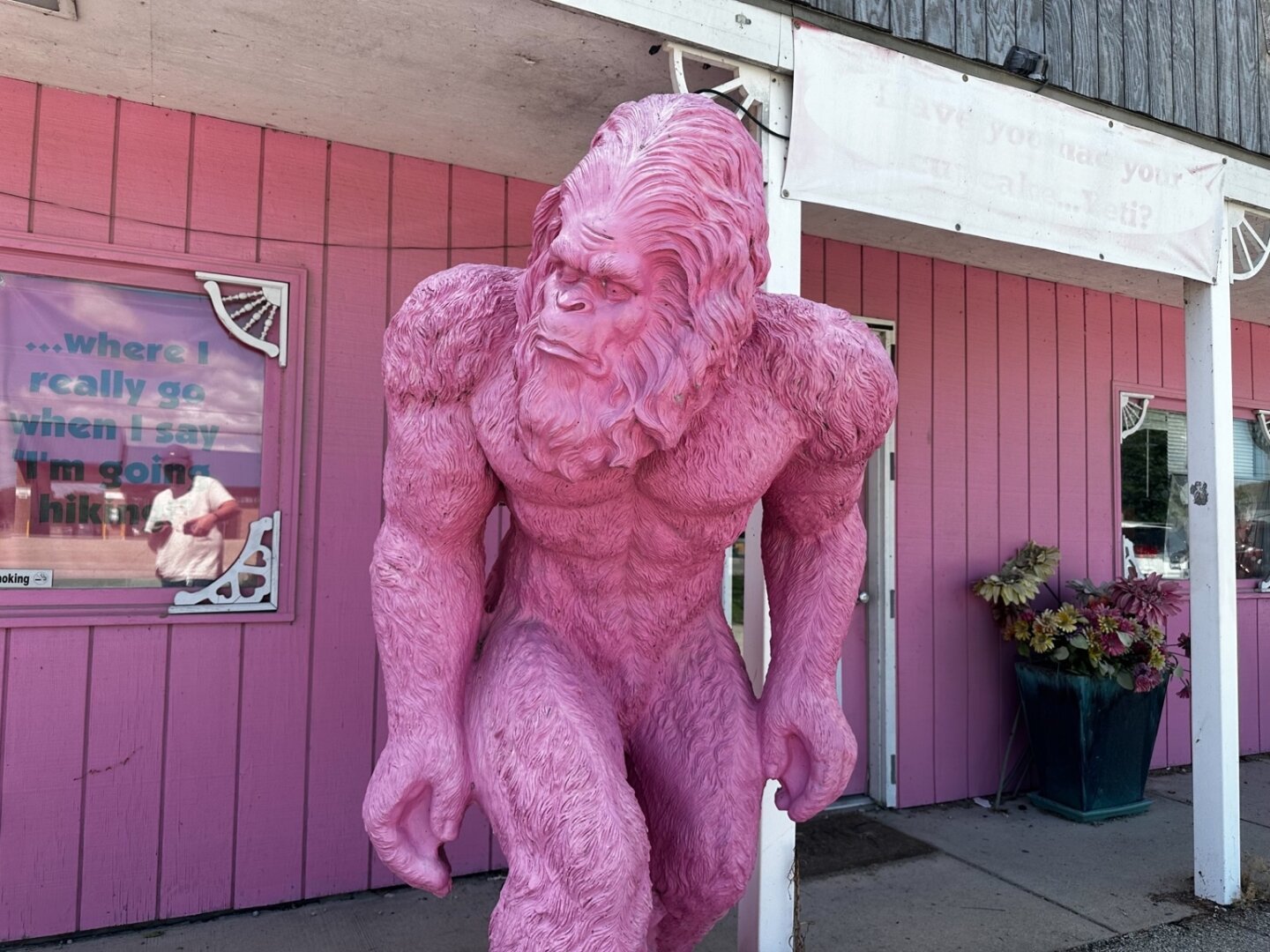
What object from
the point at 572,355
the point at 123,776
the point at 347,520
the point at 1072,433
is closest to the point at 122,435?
the point at 347,520

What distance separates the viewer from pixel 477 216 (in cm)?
344

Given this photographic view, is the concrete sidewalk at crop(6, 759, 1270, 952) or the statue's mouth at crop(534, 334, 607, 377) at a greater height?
the statue's mouth at crop(534, 334, 607, 377)

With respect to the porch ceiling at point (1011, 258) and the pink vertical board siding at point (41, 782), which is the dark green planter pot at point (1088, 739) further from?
the pink vertical board siding at point (41, 782)

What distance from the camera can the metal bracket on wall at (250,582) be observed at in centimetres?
299

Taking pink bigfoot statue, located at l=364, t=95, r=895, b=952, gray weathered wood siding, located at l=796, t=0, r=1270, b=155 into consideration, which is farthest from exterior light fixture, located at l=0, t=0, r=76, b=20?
gray weathered wood siding, located at l=796, t=0, r=1270, b=155

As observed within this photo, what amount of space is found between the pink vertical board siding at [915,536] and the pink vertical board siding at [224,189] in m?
2.78

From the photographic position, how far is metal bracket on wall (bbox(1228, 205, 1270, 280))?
11.3 ft

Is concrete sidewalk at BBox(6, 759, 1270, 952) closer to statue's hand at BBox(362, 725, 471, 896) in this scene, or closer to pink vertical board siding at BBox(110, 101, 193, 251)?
statue's hand at BBox(362, 725, 471, 896)

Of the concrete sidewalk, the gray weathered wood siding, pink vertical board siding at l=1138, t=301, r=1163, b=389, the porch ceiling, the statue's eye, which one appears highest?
the gray weathered wood siding

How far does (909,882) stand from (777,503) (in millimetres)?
2565

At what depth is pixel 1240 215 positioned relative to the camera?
346 centimetres

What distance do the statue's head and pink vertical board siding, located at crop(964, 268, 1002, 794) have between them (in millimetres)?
3651

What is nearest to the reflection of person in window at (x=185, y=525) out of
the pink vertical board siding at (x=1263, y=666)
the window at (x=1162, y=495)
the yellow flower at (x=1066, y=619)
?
the yellow flower at (x=1066, y=619)

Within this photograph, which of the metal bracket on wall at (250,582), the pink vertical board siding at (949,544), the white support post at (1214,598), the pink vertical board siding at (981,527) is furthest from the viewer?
the pink vertical board siding at (981,527)
